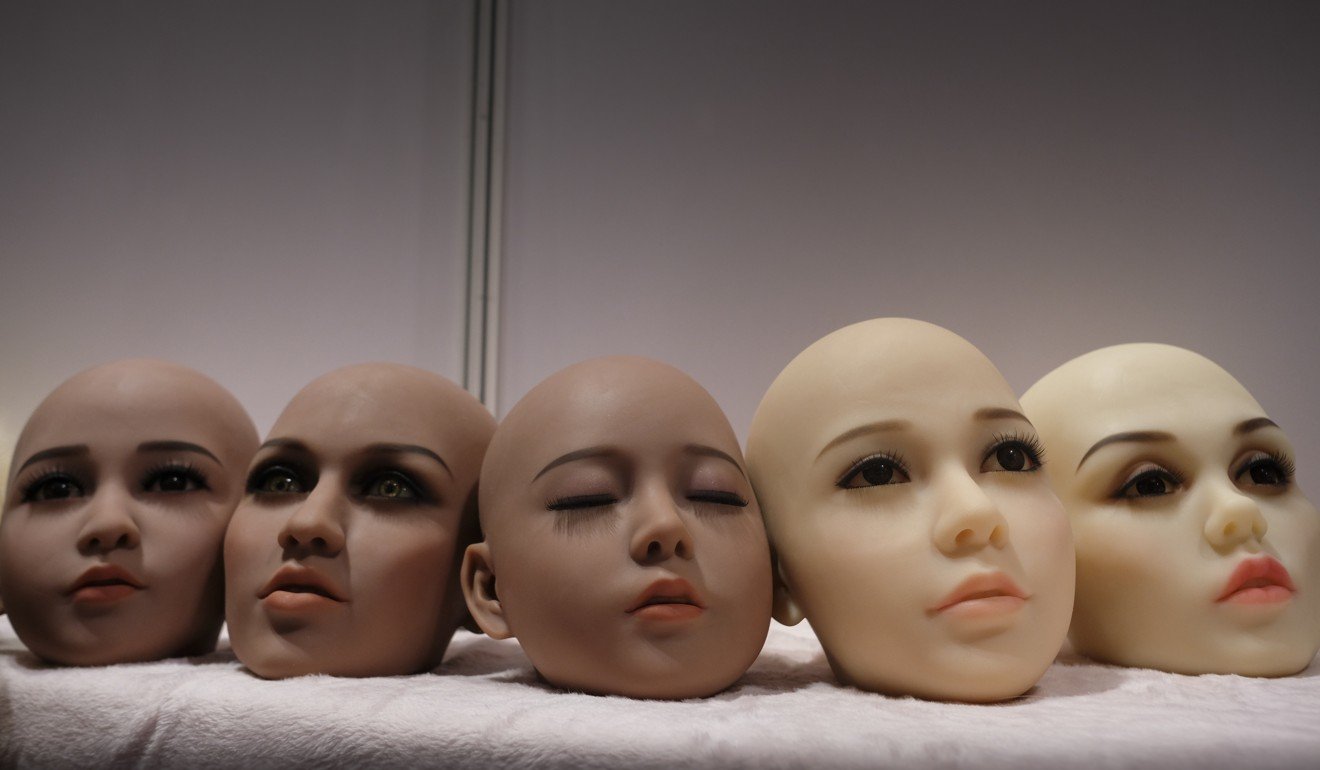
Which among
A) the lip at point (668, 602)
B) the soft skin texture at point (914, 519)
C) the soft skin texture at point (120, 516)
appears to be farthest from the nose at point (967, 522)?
the soft skin texture at point (120, 516)

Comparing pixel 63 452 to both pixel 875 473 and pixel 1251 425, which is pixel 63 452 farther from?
pixel 1251 425

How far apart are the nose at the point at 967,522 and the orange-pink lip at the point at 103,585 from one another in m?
1.14

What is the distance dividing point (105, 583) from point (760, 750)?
1028 millimetres

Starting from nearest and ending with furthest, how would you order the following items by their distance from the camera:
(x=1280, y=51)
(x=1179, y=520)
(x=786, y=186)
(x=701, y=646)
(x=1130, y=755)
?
(x=1130, y=755), (x=701, y=646), (x=1179, y=520), (x=1280, y=51), (x=786, y=186)

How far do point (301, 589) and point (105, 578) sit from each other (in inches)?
13.2

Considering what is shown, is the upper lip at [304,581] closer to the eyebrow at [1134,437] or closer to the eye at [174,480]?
the eye at [174,480]

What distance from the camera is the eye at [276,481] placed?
56.1 inches

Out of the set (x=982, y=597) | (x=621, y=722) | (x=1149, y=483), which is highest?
(x=1149, y=483)

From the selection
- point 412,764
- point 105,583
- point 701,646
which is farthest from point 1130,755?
point 105,583

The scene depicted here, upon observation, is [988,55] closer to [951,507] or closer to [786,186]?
[786,186]

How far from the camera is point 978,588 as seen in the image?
1.19m

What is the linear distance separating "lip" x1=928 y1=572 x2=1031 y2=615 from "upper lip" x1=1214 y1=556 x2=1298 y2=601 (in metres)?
0.38

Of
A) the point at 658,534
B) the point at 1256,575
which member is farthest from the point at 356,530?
the point at 1256,575

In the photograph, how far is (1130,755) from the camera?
3.10 ft
